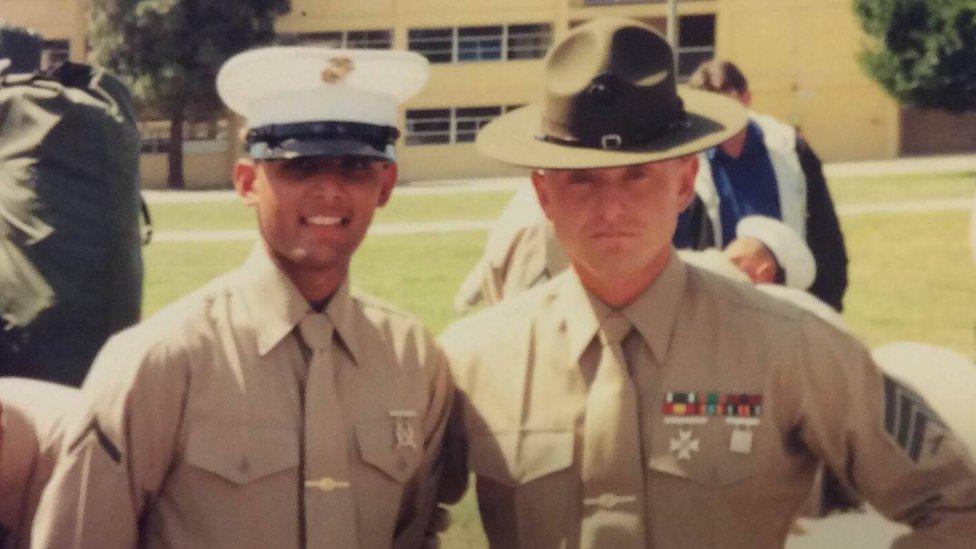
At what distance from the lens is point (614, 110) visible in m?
2.83

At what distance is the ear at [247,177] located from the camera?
290cm

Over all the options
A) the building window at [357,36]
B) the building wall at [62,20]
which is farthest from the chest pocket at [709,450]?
the building wall at [62,20]

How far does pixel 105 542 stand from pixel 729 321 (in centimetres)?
122

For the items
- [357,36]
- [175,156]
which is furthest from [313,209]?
[357,36]

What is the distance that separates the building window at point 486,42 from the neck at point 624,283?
140ft

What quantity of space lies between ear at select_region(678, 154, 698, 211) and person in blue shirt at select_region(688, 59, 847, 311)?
2.29 metres

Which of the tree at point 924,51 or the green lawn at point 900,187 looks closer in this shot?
the green lawn at point 900,187

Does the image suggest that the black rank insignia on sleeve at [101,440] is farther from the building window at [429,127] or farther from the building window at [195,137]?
the building window at [195,137]

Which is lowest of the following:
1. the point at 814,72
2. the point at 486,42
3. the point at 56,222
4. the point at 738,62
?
the point at 814,72

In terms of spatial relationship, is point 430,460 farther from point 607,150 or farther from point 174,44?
point 174,44

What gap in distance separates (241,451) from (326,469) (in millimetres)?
159

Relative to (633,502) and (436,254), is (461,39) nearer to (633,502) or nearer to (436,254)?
(436,254)

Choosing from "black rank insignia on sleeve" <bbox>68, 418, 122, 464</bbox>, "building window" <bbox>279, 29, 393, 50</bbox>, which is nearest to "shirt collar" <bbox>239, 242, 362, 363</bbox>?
"black rank insignia on sleeve" <bbox>68, 418, 122, 464</bbox>

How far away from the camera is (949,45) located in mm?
35031
